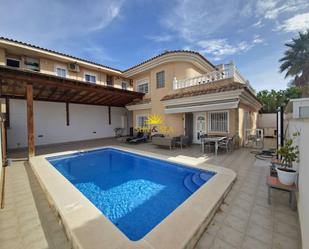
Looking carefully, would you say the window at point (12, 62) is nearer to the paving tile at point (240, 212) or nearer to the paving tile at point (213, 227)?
the paving tile at point (213, 227)

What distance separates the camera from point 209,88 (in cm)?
1296

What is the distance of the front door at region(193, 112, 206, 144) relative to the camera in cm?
1450

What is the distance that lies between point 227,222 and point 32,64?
66.6 feet

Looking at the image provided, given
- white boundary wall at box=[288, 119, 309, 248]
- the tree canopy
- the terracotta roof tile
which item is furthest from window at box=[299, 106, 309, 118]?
the tree canopy

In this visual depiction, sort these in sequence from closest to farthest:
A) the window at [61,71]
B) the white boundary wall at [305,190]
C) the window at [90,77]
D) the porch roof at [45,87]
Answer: the white boundary wall at [305,190]
the porch roof at [45,87]
the window at [61,71]
the window at [90,77]

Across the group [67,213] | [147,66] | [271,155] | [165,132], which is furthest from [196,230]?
[147,66]

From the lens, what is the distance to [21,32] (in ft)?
39.8

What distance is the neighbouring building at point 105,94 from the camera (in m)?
11.5

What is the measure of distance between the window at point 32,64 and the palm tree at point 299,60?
35.6 metres

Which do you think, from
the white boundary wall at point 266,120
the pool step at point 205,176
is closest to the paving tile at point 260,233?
the pool step at point 205,176

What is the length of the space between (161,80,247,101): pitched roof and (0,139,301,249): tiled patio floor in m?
7.10

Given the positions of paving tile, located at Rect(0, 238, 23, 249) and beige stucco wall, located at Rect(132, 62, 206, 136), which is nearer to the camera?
paving tile, located at Rect(0, 238, 23, 249)

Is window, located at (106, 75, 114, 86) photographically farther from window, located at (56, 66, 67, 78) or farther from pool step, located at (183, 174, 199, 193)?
pool step, located at (183, 174, 199, 193)

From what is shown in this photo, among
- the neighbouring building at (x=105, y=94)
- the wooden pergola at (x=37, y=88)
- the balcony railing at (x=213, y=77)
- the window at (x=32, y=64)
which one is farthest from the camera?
the window at (x=32, y=64)
